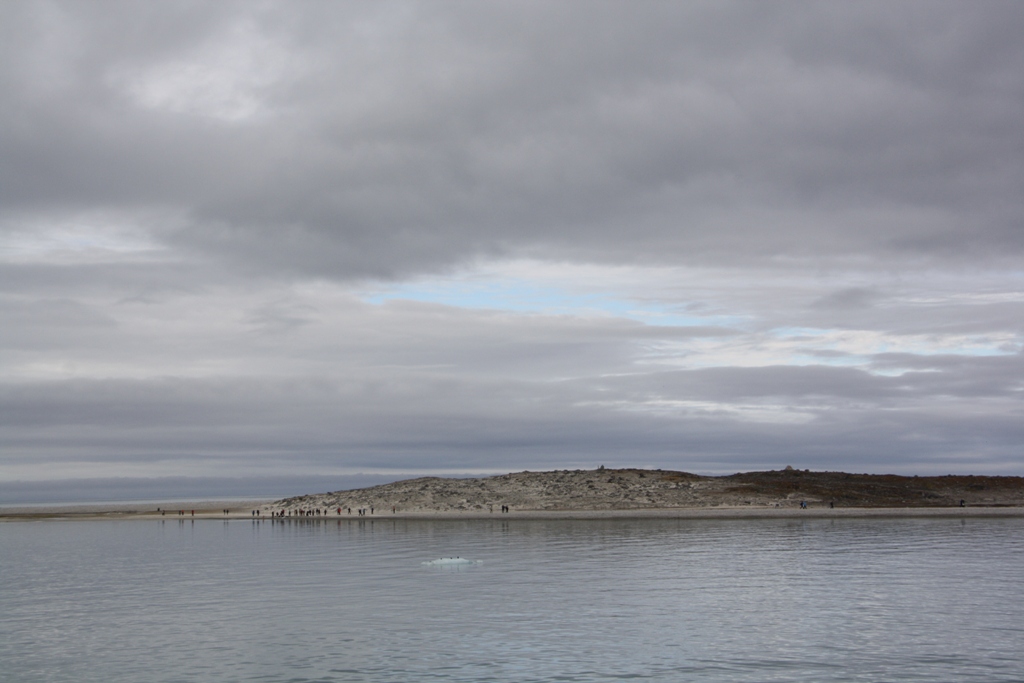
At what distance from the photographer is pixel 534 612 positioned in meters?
38.3

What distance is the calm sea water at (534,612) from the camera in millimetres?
28766

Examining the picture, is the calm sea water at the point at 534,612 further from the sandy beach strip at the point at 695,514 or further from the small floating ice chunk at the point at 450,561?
the sandy beach strip at the point at 695,514

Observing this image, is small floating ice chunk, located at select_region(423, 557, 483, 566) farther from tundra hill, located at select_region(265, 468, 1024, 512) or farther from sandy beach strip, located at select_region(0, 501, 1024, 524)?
tundra hill, located at select_region(265, 468, 1024, 512)

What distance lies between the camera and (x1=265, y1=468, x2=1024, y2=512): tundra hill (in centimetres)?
12156

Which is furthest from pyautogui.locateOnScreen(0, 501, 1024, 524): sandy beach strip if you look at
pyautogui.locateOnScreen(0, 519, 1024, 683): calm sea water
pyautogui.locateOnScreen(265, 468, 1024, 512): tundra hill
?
pyautogui.locateOnScreen(0, 519, 1024, 683): calm sea water

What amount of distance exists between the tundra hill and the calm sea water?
47.6 meters

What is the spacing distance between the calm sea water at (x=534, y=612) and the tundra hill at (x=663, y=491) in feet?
156

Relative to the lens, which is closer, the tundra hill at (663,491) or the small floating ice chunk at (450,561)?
the small floating ice chunk at (450,561)

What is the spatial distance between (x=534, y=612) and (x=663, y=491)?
297ft

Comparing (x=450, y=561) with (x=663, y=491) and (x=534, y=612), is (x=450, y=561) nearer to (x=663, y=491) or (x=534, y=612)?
(x=534, y=612)

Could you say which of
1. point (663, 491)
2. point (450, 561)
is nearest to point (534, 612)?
point (450, 561)

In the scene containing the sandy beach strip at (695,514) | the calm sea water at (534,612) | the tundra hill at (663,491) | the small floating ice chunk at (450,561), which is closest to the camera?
the calm sea water at (534,612)

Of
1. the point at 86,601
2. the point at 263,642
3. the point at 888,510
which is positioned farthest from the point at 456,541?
the point at 888,510

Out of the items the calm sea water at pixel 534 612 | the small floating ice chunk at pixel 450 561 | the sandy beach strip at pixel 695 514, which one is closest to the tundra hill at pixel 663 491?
the sandy beach strip at pixel 695 514
